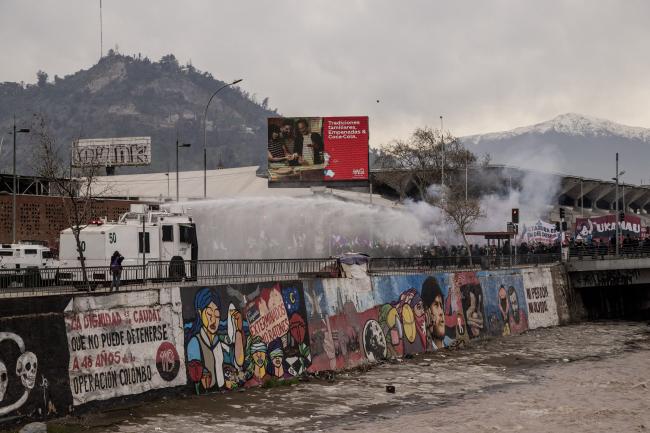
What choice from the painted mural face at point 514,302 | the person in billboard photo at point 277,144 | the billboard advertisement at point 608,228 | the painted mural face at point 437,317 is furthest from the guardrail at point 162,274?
the billboard advertisement at point 608,228

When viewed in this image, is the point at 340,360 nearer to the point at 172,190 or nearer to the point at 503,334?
the point at 503,334

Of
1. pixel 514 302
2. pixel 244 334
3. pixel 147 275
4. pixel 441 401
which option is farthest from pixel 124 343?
pixel 514 302

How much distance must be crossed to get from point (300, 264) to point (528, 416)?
1265 centimetres

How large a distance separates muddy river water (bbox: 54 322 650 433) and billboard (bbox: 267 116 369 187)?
31.1m

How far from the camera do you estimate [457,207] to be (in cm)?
7125

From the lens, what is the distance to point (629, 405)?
29703 millimetres

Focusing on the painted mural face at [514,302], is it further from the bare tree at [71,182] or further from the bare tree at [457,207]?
the bare tree at [71,182]

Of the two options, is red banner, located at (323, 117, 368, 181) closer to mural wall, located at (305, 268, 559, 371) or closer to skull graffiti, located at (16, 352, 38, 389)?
mural wall, located at (305, 268, 559, 371)

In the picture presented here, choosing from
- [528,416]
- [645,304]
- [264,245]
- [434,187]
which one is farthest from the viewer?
[434,187]

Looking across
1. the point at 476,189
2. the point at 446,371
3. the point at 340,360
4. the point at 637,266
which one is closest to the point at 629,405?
the point at 446,371

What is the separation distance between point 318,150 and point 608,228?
25.0 m

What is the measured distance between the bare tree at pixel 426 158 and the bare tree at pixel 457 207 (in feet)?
9.49

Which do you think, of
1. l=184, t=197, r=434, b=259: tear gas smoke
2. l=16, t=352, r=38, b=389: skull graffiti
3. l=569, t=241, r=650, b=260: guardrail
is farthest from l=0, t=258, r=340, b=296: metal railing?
l=184, t=197, r=434, b=259: tear gas smoke

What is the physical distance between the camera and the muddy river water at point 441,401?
81.5 ft
